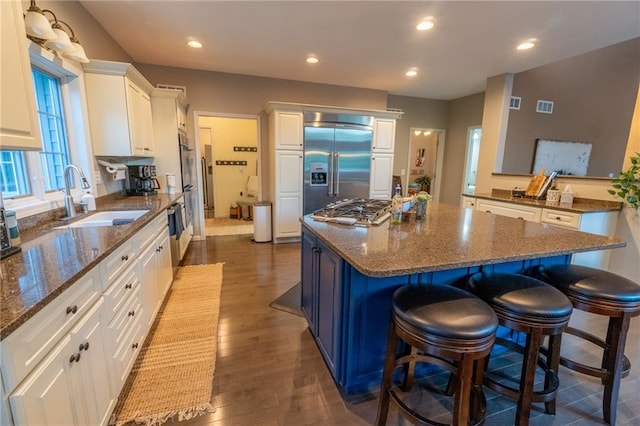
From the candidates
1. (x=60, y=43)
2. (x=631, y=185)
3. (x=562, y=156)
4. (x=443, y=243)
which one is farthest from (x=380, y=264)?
(x=562, y=156)

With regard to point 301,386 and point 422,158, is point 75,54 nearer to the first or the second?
point 301,386

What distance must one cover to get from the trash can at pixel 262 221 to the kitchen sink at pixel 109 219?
217 cm

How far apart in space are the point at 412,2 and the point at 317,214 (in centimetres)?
201

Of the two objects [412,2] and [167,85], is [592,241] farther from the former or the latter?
[167,85]

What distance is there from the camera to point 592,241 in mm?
1627

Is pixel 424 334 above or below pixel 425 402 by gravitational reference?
above

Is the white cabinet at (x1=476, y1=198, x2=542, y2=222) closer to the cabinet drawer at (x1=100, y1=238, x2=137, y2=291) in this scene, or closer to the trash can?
the trash can

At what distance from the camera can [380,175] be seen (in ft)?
16.2

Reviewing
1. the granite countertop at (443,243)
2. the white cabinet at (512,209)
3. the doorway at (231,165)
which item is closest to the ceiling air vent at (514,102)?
the white cabinet at (512,209)

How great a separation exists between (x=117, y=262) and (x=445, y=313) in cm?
166

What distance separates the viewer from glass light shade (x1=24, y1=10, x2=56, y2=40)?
1646 millimetres

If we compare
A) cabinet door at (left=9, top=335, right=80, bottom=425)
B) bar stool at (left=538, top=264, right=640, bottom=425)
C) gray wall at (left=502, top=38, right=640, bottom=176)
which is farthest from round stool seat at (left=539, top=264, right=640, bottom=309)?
gray wall at (left=502, top=38, right=640, bottom=176)

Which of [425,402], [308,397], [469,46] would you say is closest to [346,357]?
[308,397]

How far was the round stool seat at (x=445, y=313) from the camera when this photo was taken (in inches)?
42.2
